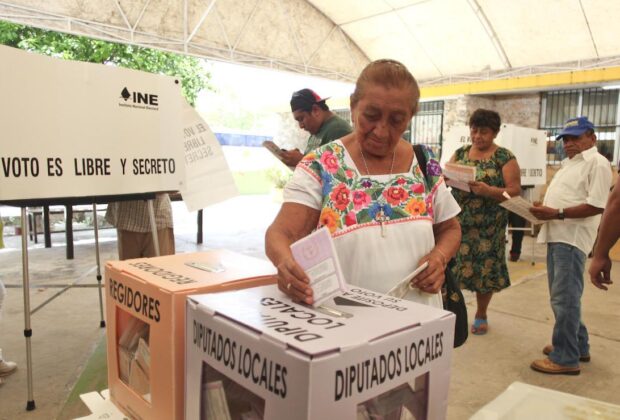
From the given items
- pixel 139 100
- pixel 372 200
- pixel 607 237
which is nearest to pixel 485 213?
pixel 607 237

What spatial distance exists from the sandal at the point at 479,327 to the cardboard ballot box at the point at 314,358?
263cm

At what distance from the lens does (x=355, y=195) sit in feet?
4.04

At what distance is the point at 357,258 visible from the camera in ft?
4.01

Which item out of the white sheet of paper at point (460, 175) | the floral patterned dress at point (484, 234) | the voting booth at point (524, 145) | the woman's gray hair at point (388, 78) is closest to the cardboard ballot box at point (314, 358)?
the woman's gray hair at point (388, 78)

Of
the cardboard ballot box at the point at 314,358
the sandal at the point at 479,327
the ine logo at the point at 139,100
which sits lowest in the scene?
the sandal at the point at 479,327

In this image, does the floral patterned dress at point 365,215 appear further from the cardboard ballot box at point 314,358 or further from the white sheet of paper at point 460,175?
the white sheet of paper at point 460,175

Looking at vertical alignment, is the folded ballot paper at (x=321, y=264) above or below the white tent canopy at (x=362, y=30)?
below

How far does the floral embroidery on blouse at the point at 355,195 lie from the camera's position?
47.8 inches

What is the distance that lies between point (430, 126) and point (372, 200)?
10.1m

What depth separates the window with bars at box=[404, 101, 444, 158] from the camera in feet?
34.8

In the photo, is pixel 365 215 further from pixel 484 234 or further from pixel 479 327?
pixel 479 327

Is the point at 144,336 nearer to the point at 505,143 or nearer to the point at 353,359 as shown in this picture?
the point at 353,359

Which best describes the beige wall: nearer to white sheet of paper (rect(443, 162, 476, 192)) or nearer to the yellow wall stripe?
the yellow wall stripe

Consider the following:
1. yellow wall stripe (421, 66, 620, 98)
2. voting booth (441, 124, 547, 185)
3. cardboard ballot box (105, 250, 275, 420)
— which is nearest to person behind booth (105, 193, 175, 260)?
cardboard ballot box (105, 250, 275, 420)
